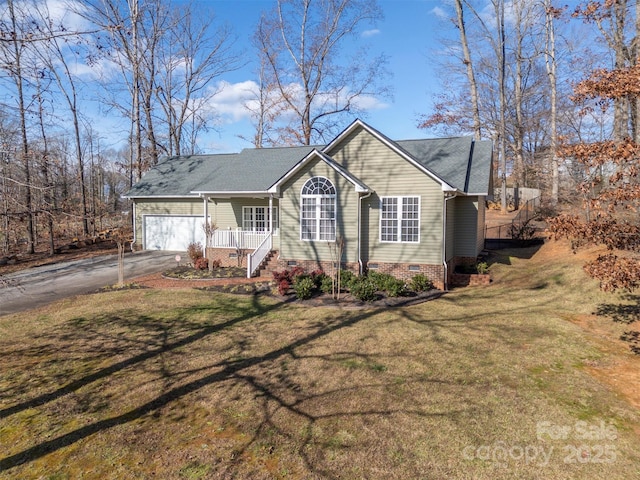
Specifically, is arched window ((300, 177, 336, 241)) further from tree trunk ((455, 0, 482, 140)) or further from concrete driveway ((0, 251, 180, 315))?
tree trunk ((455, 0, 482, 140))

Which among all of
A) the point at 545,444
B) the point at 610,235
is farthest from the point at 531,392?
the point at 610,235

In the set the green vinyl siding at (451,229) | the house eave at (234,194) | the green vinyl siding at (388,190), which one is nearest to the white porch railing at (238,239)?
the house eave at (234,194)

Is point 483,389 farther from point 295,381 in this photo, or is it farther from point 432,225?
point 432,225

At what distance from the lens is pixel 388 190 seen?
14.2 m

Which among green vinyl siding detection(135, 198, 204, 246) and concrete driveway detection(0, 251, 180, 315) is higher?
green vinyl siding detection(135, 198, 204, 246)

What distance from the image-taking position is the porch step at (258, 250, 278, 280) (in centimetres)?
1608

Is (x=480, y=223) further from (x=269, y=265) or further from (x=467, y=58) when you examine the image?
(x=467, y=58)

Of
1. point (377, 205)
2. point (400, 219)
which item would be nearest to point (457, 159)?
point (400, 219)

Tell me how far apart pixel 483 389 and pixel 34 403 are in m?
7.11

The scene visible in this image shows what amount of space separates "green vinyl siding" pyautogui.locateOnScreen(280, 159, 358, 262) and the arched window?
6.2 inches

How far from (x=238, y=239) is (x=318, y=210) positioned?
5326 mm

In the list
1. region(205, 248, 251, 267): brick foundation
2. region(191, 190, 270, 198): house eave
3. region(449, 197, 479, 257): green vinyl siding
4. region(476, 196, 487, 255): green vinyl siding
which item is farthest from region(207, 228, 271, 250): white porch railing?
region(476, 196, 487, 255): green vinyl siding

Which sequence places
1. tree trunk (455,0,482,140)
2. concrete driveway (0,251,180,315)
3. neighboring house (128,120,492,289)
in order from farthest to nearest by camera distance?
tree trunk (455,0,482,140), neighboring house (128,120,492,289), concrete driveway (0,251,180,315)

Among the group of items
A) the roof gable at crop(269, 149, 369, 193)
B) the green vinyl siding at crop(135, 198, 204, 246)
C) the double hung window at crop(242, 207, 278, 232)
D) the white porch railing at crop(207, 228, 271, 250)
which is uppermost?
the roof gable at crop(269, 149, 369, 193)
